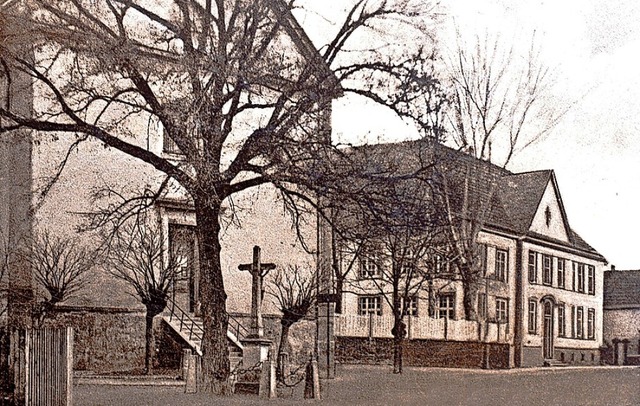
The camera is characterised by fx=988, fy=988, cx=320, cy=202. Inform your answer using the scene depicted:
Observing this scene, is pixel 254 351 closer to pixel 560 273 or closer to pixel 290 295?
pixel 290 295

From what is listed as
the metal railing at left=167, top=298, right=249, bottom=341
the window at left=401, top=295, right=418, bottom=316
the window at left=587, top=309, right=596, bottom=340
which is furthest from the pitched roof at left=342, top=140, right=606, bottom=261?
the metal railing at left=167, top=298, right=249, bottom=341

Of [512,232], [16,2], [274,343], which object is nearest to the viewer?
[512,232]

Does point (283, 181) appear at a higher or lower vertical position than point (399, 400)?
higher

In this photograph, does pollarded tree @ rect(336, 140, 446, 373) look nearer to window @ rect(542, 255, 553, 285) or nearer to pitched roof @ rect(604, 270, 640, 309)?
window @ rect(542, 255, 553, 285)

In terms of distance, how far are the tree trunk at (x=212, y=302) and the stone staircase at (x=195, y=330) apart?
0.02m

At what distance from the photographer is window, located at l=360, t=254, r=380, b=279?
2713mm

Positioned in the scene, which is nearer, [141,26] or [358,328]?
[358,328]

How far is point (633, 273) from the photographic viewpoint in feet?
8.77

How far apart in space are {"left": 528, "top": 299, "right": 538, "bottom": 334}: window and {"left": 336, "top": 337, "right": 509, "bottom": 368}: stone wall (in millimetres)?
88

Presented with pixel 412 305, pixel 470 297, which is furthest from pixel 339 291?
pixel 470 297

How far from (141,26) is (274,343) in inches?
40.8

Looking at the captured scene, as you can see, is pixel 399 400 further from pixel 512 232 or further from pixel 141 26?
pixel 141 26

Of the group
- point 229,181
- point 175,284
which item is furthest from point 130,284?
point 229,181

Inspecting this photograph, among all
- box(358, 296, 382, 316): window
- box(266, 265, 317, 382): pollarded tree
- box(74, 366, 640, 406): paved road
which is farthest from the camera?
box(266, 265, 317, 382): pollarded tree
